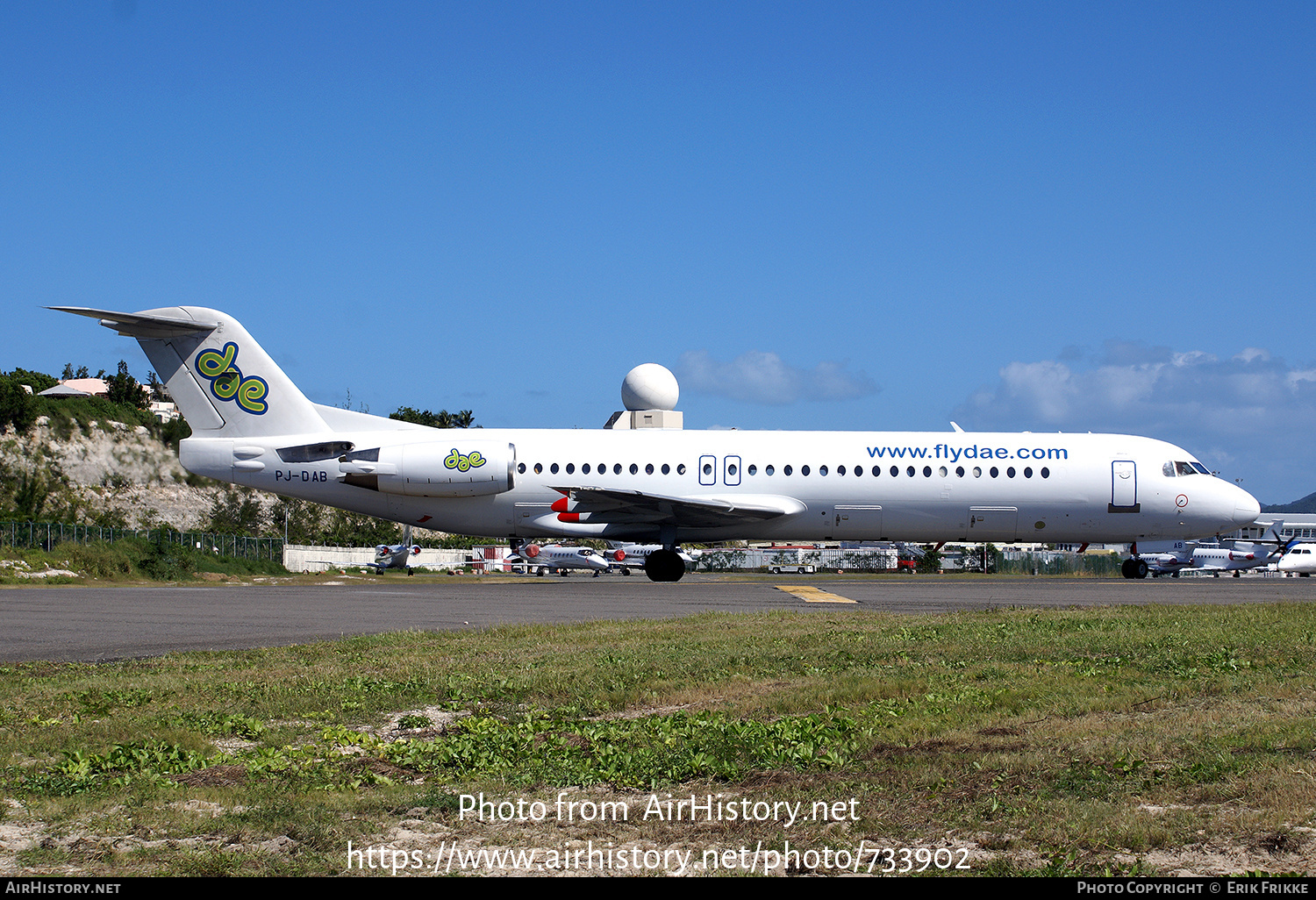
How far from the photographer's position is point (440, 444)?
87.2ft

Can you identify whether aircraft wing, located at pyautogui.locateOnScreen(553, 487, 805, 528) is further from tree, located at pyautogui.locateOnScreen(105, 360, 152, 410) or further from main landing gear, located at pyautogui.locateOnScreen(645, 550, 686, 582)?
tree, located at pyautogui.locateOnScreen(105, 360, 152, 410)

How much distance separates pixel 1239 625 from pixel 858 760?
752 centimetres

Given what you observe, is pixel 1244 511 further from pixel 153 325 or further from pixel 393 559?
pixel 393 559

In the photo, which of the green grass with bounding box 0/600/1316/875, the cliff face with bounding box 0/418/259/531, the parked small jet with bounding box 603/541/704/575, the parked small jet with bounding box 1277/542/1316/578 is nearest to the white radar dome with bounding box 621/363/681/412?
the parked small jet with bounding box 603/541/704/575

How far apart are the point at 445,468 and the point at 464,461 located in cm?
50

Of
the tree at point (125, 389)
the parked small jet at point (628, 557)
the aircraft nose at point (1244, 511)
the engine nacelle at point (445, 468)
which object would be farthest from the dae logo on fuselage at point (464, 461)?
the tree at point (125, 389)

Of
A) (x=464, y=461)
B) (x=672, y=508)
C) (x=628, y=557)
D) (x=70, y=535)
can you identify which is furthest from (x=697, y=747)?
(x=628, y=557)

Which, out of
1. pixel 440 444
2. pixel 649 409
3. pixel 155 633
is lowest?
pixel 155 633

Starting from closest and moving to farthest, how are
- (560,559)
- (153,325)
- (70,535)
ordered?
(153,325), (70,535), (560,559)

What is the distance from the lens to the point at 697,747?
5.89 m

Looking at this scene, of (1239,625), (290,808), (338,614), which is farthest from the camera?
(338,614)

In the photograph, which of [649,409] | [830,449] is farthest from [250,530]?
[830,449]

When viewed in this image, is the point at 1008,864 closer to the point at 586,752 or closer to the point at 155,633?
the point at 586,752

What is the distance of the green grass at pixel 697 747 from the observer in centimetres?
436
